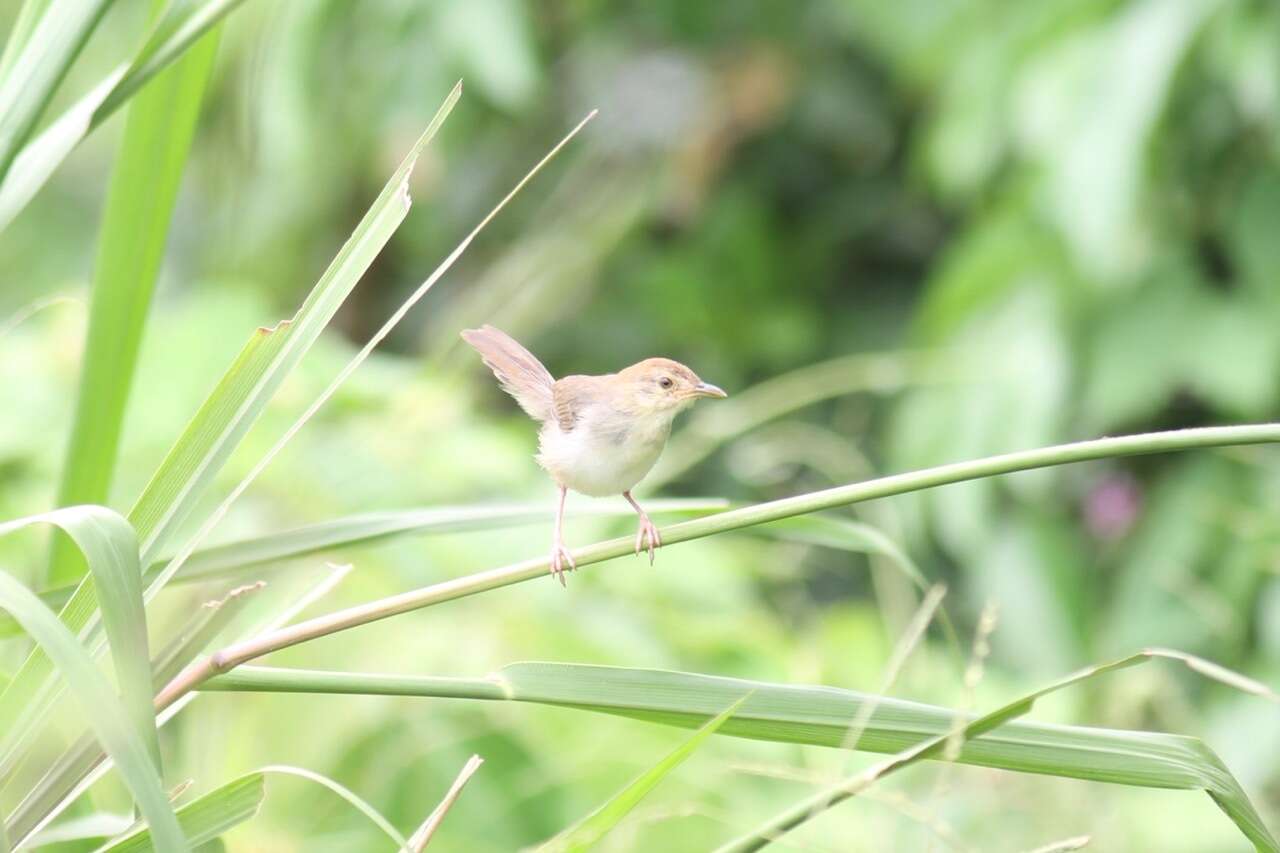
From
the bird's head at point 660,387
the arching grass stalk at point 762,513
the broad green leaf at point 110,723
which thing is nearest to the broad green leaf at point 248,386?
the arching grass stalk at point 762,513

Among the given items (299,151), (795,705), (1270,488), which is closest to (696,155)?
(299,151)

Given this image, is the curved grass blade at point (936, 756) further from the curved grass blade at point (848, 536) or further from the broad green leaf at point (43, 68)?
the broad green leaf at point (43, 68)

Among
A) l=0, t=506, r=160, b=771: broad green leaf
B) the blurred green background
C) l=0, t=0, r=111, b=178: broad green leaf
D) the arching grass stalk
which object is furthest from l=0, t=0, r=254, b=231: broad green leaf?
the blurred green background

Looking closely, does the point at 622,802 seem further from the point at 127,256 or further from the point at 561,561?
the point at 127,256

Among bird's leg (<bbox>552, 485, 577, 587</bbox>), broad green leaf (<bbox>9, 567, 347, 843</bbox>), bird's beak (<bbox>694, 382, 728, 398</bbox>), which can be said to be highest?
bird's beak (<bbox>694, 382, 728, 398</bbox>)

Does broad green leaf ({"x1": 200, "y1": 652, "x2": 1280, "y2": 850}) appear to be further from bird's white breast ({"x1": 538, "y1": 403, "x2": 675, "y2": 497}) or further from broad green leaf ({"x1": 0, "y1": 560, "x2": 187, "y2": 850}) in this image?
bird's white breast ({"x1": 538, "y1": 403, "x2": 675, "y2": 497})

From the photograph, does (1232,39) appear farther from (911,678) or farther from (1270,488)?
(911,678)
